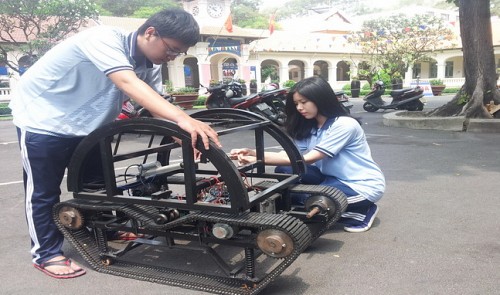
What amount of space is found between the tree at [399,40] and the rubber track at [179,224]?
25541 millimetres

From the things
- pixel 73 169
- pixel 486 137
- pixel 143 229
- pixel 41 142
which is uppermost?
pixel 41 142

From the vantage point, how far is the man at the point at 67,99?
2250 millimetres

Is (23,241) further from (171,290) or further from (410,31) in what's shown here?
(410,31)

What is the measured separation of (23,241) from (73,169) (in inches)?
40.2

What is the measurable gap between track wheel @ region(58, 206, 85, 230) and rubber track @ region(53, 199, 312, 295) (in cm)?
3

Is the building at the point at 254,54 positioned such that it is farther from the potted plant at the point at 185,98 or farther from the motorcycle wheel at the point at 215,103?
the motorcycle wheel at the point at 215,103

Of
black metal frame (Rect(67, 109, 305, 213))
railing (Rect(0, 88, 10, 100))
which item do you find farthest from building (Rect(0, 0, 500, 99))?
black metal frame (Rect(67, 109, 305, 213))

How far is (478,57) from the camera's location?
8.37m

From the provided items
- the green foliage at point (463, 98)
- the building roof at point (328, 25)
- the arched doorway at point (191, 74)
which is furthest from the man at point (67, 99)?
the building roof at point (328, 25)

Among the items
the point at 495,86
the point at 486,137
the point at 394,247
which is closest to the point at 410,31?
the point at 495,86

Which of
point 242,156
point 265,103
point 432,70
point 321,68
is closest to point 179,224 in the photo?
point 242,156

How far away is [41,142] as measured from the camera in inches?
94.3

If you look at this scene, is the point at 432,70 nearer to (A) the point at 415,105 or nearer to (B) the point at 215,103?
(A) the point at 415,105

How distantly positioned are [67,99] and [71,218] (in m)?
0.67
